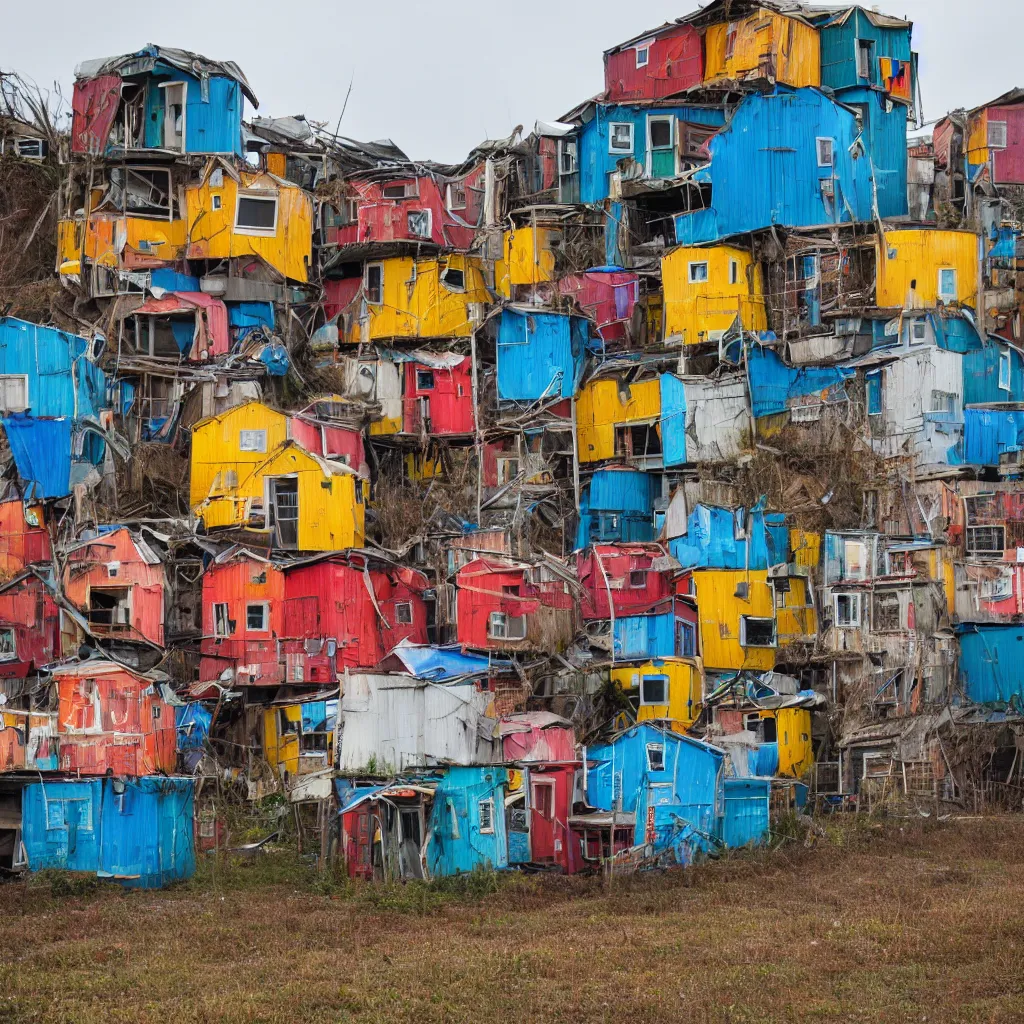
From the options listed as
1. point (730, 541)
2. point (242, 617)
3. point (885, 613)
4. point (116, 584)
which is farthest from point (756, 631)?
point (116, 584)

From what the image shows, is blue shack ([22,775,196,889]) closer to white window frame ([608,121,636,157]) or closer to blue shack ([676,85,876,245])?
blue shack ([676,85,876,245])

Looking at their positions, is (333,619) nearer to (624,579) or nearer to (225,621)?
(225,621)

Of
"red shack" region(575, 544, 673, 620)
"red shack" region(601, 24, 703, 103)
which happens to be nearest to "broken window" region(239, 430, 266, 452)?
"red shack" region(575, 544, 673, 620)

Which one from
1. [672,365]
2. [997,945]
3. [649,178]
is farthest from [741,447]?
[997,945]

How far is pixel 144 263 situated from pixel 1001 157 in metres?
26.2

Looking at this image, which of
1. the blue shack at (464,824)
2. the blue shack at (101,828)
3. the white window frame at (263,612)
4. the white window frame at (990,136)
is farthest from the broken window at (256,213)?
the blue shack at (464,824)

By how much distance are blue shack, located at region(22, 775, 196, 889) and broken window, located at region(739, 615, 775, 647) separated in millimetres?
15655

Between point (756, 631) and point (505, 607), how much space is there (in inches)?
242

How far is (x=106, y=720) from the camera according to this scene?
38.4 metres

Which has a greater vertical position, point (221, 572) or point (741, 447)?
point (741, 447)

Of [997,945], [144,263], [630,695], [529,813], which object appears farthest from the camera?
[144,263]

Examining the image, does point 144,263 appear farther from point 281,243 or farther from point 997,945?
point 997,945

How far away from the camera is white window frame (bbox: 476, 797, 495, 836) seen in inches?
1404

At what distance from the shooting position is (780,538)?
Result: 47.1 metres
